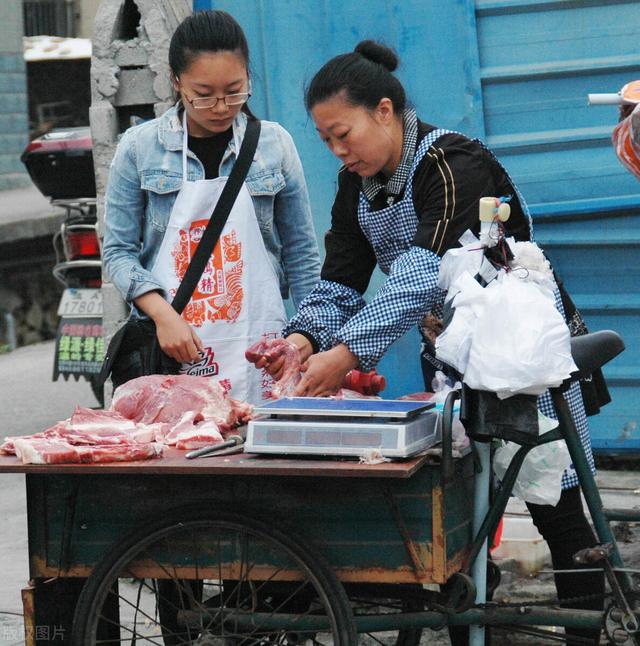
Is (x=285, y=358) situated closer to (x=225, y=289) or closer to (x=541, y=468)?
(x=225, y=289)

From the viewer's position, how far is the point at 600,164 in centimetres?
574

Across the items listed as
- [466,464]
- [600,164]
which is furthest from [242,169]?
[600,164]

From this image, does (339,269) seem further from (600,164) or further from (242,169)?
(600,164)

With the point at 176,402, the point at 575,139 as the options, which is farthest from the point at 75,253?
the point at 176,402

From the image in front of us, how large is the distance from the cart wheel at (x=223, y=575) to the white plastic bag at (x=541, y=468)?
64cm

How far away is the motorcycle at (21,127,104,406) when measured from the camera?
7.65 meters

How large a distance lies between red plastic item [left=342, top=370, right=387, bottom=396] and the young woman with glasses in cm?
33

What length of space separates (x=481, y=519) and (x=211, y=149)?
1594 mm

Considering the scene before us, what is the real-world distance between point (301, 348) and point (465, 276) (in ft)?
2.59

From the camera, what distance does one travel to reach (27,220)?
14180 millimetres

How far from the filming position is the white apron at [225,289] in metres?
4.23

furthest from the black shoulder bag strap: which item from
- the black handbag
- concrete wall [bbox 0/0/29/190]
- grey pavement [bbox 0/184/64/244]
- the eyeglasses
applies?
concrete wall [bbox 0/0/29/190]

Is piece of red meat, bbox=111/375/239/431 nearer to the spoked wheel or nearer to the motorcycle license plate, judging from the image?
the spoked wheel

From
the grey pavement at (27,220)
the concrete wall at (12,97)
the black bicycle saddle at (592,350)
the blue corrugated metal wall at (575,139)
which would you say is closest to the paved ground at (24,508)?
the blue corrugated metal wall at (575,139)
